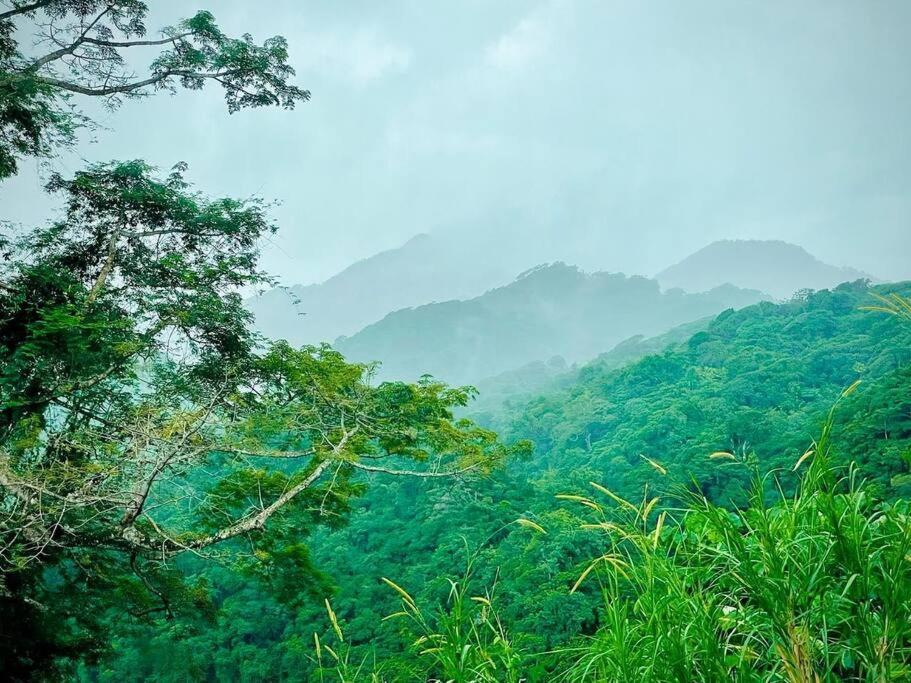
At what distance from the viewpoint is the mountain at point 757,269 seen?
106 m

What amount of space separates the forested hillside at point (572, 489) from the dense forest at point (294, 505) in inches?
5.3

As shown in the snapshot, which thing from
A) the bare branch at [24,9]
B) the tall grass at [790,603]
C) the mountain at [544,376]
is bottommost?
the tall grass at [790,603]

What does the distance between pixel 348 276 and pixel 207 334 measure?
140 metres

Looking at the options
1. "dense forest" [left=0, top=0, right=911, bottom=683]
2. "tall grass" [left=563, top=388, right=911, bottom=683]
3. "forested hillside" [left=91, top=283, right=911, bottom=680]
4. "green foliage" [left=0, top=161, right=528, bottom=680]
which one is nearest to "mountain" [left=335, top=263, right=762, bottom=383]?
"forested hillside" [left=91, top=283, right=911, bottom=680]

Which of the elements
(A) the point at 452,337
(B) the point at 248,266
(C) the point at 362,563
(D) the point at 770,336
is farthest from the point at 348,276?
(B) the point at 248,266

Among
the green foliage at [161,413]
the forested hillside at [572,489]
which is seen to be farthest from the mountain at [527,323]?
the green foliage at [161,413]

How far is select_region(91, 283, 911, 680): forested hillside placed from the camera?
1173 cm

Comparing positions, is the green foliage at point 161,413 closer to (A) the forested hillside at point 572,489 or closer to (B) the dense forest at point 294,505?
(B) the dense forest at point 294,505

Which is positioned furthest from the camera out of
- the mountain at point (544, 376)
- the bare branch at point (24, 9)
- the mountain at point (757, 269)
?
the mountain at point (757, 269)

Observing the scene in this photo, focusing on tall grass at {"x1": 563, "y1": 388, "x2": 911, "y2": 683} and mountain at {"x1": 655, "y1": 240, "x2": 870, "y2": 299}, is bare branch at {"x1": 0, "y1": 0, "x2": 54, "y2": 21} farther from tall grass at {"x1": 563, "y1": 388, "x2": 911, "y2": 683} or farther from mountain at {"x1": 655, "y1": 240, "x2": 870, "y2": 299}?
mountain at {"x1": 655, "y1": 240, "x2": 870, "y2": 299}

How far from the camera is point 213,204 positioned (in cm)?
676

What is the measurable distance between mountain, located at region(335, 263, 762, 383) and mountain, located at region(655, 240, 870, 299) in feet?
70.1

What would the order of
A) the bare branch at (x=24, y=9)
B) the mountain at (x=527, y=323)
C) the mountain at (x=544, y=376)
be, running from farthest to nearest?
1. the mountain at (x=527, y=323)
2. the mountain at (x=544, y=376)
3. the bare branch at (x=24, y=9)

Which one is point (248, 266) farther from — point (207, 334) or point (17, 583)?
point (17, 583)
